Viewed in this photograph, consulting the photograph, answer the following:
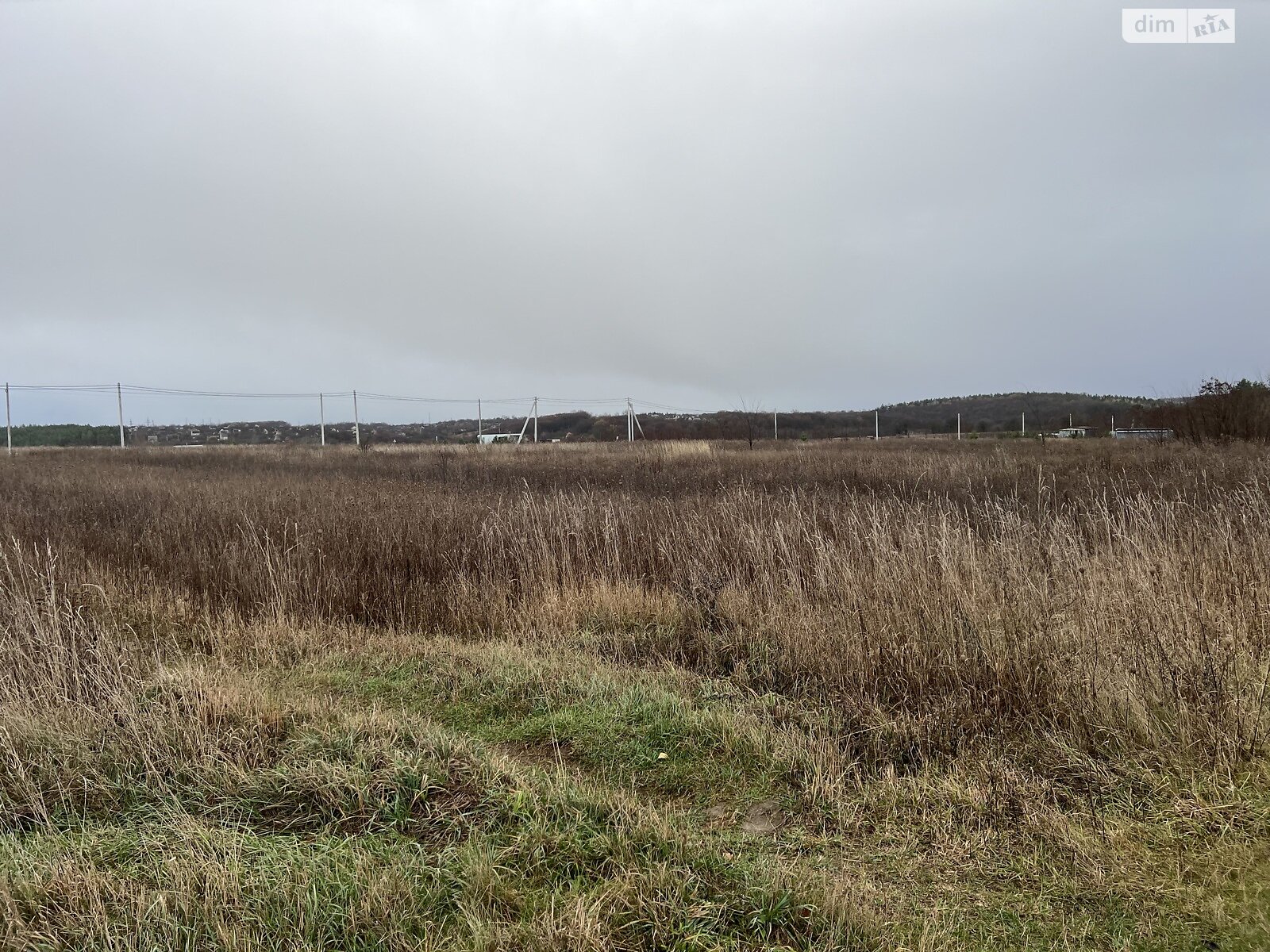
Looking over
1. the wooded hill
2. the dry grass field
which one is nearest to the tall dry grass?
the dry grass field

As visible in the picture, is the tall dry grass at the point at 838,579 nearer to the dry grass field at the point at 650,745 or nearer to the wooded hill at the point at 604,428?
the dry grass field at the point at 650,745

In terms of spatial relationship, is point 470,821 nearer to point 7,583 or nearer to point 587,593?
point 587,593

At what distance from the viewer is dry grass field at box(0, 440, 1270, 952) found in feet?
Result: 6.75

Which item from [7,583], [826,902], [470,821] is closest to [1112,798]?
[826,902]

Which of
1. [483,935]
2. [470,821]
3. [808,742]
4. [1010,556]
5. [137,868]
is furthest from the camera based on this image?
[1010,556]

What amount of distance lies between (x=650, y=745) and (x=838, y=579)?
7.86 ft

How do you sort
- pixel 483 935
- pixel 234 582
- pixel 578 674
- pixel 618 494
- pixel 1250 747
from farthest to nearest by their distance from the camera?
pixel 618 494 < pixel 234 582 < pixel 578 674 < pixel 1250 747 < pixel 483 935

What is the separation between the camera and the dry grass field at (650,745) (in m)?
2.06

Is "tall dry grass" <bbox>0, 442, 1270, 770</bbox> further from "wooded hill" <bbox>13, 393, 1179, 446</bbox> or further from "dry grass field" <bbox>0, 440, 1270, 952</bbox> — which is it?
"wooded hill" <bbox>13, 393, 1179, 446</bbox>

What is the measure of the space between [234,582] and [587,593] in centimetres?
336

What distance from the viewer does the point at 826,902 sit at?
2031mm

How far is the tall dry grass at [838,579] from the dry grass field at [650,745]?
3 cm

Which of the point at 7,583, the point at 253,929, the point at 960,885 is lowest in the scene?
the point at 960,885

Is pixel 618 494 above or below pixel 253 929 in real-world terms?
above
